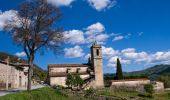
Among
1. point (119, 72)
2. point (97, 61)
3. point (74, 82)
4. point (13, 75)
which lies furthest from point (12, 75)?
point (119, 72)

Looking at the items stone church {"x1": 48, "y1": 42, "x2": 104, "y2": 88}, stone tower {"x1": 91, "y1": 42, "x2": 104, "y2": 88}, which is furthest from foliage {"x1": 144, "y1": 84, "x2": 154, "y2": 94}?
stone tower {"x1": 91, "y1": 42, "x2": 104, "y2": 88}

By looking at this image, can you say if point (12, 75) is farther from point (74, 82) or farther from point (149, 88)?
point (149, 88)

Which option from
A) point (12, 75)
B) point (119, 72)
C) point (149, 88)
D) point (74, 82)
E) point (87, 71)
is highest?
point (87, 71)

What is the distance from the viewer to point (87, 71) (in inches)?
2694

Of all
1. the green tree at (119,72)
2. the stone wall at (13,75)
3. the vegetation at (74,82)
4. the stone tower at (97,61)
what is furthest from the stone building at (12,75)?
the green tree at (119,72)

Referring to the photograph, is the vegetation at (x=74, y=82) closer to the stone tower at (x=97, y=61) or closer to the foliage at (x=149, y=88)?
the stone tower at (x=97, y=61)

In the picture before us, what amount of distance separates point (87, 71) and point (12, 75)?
76.1 ft

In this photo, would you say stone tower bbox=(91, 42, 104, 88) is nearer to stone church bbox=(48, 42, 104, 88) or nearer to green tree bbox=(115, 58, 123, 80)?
stone church bbox=(48, 42, 104, 88)

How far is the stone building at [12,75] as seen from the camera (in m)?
42.5

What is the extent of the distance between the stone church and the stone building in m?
6.42

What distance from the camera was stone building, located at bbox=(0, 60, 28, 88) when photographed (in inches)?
1673

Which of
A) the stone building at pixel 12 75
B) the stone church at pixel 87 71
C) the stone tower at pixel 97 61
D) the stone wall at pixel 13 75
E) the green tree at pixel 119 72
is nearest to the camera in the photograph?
the stone building at pixel 12 75

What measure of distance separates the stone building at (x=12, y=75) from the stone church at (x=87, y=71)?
6.42 meters

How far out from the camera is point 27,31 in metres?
33.0
